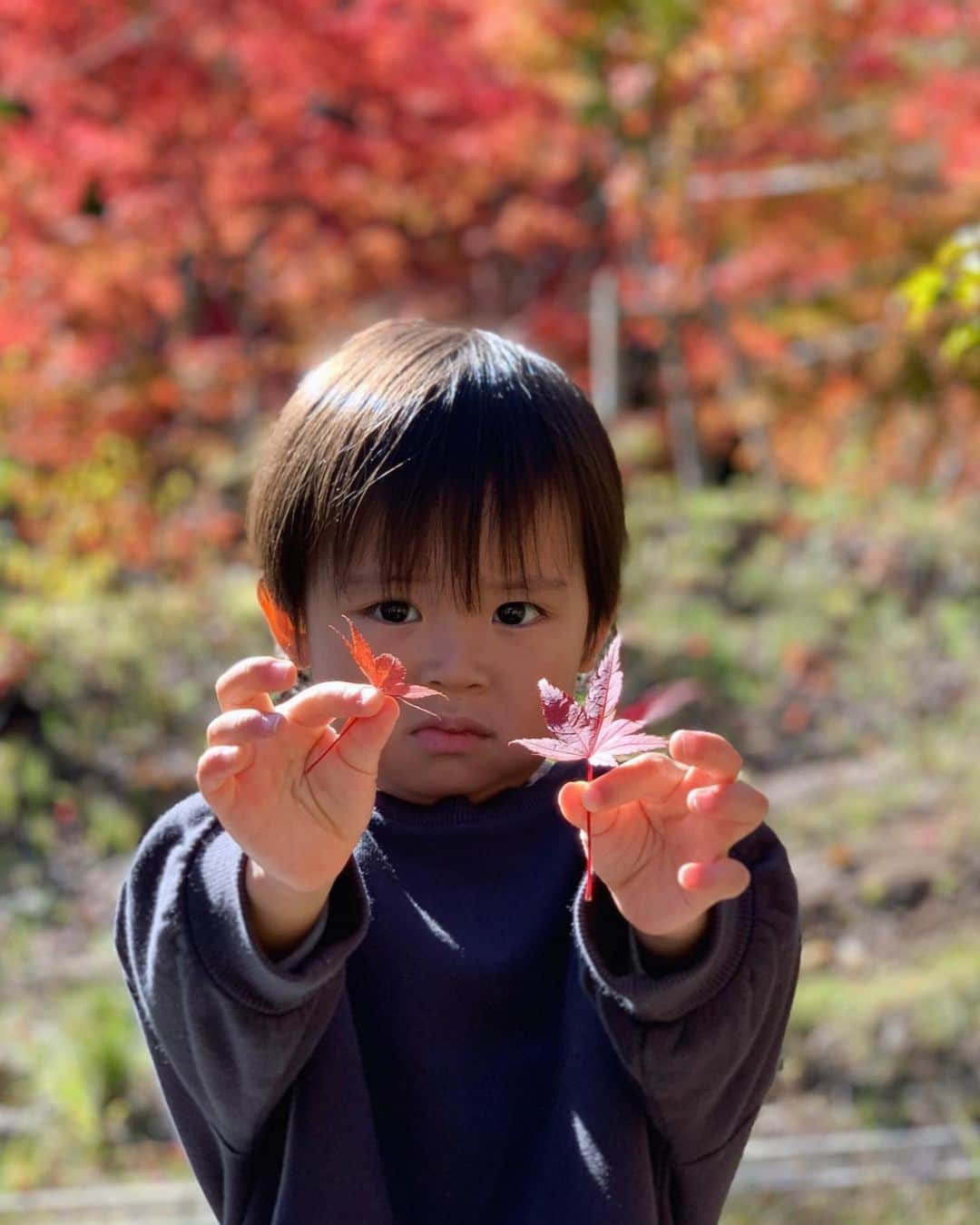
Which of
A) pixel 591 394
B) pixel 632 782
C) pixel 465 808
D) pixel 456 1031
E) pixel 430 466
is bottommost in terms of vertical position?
pixel 591 394

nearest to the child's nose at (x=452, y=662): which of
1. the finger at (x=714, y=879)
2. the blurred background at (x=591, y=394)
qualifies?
the finger at (x=714, y=879)

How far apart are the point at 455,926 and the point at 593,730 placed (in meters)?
0.29

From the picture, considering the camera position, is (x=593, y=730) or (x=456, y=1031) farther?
(x=456, y=1031)

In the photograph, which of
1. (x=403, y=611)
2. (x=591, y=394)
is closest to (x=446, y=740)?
(x=403, y=611)

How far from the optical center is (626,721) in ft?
3.25

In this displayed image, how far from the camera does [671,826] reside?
105cm

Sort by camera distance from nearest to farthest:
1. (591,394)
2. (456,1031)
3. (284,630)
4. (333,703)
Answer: (333,703)
(456,1031)
(284,630)
(591,394)

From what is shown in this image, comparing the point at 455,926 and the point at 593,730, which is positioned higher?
the point at 593,730

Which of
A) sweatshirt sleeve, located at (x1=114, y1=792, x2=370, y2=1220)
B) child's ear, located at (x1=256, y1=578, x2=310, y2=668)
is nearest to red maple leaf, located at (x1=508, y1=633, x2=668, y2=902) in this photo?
sweatshirt sleeve, located at (x1=114, y1=792, x2=370, y2=1220)

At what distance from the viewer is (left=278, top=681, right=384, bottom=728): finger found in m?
0.95

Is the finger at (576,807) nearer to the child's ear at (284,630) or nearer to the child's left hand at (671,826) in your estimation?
the child's left hand at (671,826)

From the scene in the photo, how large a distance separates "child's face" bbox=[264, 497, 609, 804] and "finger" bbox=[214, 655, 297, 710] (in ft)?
0.56

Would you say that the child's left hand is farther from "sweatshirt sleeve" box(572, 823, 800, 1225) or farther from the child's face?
the child's face

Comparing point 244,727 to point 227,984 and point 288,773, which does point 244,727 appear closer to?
point 288,773
